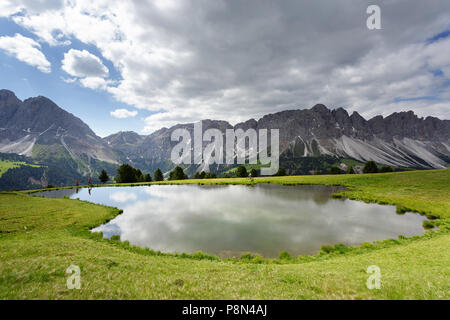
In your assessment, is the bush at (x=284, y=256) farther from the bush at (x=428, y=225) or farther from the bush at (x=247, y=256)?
the bush at (x=428, y=225)

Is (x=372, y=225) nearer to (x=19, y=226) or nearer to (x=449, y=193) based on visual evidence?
(x=449, y=193)

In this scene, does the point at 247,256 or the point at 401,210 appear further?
the point at 401,210

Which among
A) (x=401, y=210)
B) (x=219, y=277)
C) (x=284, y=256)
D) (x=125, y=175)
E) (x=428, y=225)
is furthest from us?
(x=125, y=175)

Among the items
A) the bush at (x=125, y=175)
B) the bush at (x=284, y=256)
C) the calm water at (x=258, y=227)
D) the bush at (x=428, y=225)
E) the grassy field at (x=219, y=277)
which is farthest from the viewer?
the bush at (x=125, y=175)

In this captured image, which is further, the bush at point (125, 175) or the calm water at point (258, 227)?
the bush at point (125, 175)

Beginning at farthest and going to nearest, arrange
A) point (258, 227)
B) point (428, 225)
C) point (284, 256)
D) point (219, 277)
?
1. point (428, 225)
2. point (258, 227)
3. point (284, 256)
4. point (219, 277)

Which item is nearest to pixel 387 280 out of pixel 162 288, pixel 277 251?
pixel 277 251

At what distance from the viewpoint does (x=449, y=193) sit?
50156 millimetres

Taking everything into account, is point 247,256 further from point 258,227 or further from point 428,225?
point 428,225

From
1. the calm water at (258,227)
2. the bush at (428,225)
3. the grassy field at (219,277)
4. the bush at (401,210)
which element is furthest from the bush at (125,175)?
the bush at (428,225)

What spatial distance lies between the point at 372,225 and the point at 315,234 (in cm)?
1205

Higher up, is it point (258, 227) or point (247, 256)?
point (258, 227)

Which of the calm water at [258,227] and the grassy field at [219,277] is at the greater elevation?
the grassy field at [219,277]

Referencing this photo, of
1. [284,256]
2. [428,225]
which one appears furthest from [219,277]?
[428,225]
